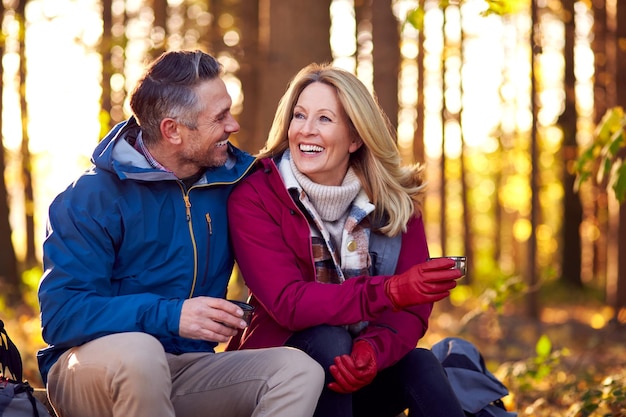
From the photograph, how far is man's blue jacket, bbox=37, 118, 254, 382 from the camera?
3.10m

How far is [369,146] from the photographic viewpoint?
4.03 metres

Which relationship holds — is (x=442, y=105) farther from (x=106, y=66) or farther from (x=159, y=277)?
(x=159, y=277)

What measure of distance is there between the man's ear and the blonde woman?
36 cm

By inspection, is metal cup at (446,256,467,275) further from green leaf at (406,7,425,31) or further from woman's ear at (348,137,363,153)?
green leaf at (406,7,425,31)

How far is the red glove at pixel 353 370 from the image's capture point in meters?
3.34

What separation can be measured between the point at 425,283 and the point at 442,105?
40.3 ft

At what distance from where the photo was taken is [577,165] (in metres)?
4.57

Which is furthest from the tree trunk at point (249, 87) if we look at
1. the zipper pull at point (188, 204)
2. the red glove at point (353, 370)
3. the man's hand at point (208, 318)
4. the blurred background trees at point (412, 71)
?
the man's hand at point (208, 318)

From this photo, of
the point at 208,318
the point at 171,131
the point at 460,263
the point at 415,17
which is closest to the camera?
the point at 208,318

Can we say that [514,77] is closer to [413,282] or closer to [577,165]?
[577,165]

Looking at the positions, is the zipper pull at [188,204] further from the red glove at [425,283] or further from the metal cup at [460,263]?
the metal cup at [460,263]

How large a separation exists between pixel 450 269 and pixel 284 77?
3.18 meters

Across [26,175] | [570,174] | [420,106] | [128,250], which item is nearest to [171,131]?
[128,250]

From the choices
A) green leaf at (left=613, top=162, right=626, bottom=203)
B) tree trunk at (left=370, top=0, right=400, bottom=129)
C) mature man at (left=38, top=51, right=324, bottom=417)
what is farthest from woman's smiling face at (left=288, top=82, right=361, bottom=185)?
tree trunk at (left=370, top=0, right=400, bottom=129)
